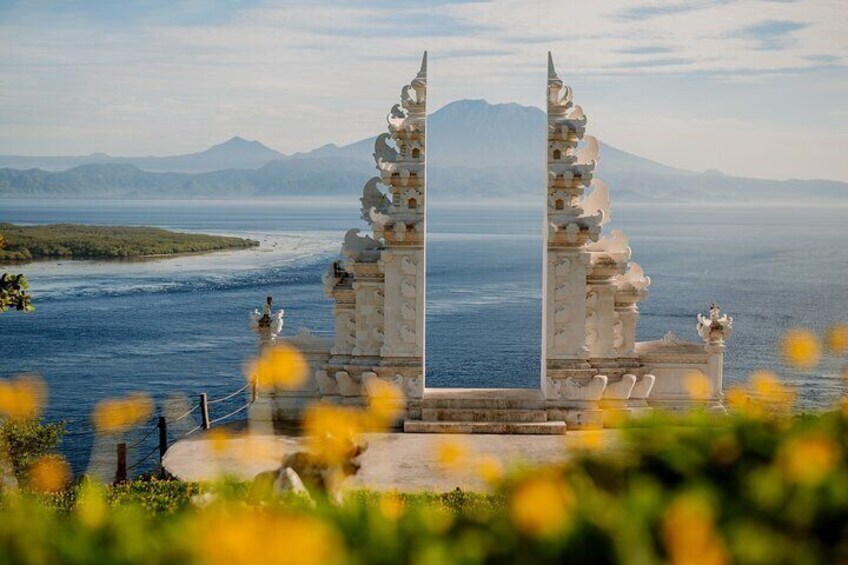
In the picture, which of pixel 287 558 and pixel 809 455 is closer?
pixel 287 558

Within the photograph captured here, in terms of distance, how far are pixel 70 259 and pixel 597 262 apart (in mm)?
85537

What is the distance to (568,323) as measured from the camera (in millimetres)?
17172

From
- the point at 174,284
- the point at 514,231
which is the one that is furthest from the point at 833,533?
the point at 514,231

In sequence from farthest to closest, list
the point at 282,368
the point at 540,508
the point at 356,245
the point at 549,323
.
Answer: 1. the point at 282,368
2. the point at 356,245
3. the point at 549,323
4. the point at 540,508

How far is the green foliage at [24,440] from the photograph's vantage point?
18.7 metres

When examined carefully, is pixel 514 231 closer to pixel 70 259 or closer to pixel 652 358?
pixel 70 259

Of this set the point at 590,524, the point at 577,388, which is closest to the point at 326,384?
the point at 577,388

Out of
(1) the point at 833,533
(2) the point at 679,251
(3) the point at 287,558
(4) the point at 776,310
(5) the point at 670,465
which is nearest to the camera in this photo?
(3) the point at 287,558

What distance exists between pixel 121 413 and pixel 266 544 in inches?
1289

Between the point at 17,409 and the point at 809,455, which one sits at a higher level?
the point at 809,455

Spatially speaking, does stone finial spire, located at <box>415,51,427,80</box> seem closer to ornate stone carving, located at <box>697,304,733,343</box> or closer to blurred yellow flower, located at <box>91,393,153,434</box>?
ornate stone carving, located at <box>697,304,733,343</box>

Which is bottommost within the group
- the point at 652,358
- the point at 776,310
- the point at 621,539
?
the point at 776,310

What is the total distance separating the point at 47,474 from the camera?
2077 centimetres

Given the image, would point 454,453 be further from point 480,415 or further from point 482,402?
point 482,402
